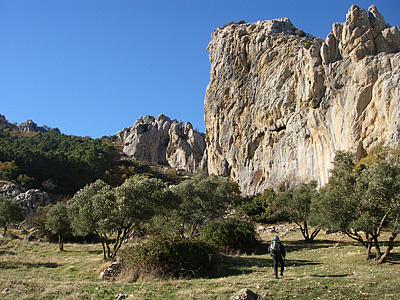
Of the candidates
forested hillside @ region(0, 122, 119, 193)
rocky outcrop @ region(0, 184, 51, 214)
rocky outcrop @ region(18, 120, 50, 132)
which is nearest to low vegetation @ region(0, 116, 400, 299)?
rocky outcrop @ region(0, 184, 51, 214)

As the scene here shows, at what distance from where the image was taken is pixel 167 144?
126 meters

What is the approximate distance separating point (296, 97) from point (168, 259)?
51.6 metres

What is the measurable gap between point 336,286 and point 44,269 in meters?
16.3

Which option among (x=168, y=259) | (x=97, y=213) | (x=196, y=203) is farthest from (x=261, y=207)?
(x=168, y=259)

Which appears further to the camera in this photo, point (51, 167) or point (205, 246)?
point (51, 167)

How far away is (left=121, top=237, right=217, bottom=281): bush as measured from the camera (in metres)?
12.8

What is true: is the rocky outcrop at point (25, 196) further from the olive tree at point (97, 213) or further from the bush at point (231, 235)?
the bush at point (231, 235)

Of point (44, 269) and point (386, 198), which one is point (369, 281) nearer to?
point (386, 198)

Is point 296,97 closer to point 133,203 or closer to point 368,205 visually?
point 368,205

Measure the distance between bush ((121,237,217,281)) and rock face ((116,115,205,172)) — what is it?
101180mm

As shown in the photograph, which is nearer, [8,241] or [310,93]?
[8,241]

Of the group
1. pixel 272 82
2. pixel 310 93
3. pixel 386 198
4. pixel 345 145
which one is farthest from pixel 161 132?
pixel 386 198

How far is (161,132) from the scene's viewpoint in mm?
125312

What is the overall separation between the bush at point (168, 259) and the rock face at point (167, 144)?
101180 mm
